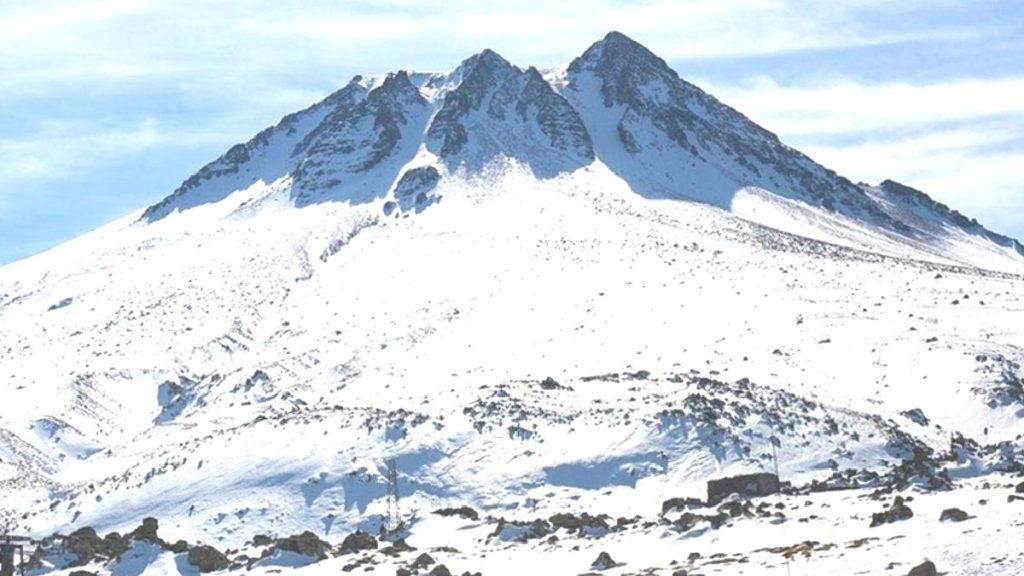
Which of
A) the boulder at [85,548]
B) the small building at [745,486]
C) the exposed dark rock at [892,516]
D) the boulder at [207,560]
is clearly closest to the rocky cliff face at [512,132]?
the small building at [745,486]

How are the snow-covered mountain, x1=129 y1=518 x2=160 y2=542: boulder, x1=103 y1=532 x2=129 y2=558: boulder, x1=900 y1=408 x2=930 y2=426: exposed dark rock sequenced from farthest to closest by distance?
x1=900 y1=408 x2=930 y2=426: exposed dark rock < the snow-covered mountain < x1=129 y1=518 x2=160 y2=542: boulder < x1=103 y1=532 x2=129 y2=558: boulder

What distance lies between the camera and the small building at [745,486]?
64625mm

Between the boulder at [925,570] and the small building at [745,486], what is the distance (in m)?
22.2

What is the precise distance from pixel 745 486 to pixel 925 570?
23.9m

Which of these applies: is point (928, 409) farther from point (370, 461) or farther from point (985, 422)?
point (370, 461)

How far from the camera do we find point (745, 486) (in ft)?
215

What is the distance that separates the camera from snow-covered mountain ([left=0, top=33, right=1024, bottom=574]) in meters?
65.5

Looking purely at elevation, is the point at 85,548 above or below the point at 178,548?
above

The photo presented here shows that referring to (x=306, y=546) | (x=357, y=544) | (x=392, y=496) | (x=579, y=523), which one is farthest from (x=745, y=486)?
(x=392, y=496)

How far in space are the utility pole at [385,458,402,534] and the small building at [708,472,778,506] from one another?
557 inches

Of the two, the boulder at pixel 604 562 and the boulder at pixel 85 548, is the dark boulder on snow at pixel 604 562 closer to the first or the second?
the boulder at pixel 604 562

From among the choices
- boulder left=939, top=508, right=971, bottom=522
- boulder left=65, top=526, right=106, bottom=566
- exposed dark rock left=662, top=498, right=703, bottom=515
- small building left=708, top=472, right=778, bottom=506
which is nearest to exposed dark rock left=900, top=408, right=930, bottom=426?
small building left=708, top=472, right=778, bottom=506

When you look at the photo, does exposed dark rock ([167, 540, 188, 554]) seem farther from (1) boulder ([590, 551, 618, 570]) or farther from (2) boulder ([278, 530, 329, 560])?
(1) boulder ([590, 551, 618, 570])

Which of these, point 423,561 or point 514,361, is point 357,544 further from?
point 514,361
